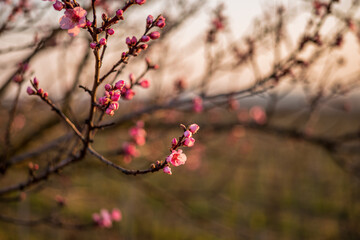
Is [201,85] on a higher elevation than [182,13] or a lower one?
lower

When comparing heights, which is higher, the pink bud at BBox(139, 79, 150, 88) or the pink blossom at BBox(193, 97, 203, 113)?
the pink bud at BBox(139, 79, 150, 88)

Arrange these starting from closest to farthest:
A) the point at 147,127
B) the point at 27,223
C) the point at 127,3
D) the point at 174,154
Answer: the point at 127,3 < the point at 174,154 < the point at 27,223 < the point at 147,127

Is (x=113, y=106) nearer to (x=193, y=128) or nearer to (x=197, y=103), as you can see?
(x=193, y=128)

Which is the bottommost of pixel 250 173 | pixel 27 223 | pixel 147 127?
pixel 250 173

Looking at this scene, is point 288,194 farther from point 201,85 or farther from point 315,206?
point 201,85

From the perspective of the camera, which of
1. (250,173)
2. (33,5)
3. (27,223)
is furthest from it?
(250,173)

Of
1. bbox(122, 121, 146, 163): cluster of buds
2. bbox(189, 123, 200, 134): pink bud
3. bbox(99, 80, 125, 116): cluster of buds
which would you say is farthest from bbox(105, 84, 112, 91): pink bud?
bbox(122, 121, 146, 163): cluster of buds

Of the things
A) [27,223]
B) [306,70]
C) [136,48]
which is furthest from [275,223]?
[136,48]

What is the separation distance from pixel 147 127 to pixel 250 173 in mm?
16060

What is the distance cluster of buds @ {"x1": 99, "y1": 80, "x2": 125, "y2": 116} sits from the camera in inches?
48.8

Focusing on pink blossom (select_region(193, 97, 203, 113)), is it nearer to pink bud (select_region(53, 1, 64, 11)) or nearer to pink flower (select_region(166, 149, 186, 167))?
pink flower (select_region(166, 149, 186, 167))

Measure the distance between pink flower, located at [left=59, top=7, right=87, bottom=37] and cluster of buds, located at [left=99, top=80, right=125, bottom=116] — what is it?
259mm

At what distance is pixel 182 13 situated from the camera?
339cm

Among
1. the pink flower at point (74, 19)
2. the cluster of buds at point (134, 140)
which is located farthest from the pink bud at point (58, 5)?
the cluster of buds at point (134, 140)
